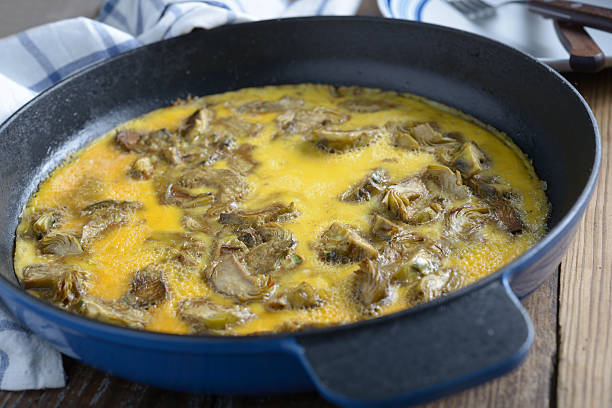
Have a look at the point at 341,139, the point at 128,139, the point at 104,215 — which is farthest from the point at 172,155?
the point at 341,139

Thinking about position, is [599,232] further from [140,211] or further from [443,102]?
[140,211]

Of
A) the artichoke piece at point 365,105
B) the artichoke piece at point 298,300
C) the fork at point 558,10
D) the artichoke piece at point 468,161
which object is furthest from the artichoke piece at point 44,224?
the fork at point 558,10

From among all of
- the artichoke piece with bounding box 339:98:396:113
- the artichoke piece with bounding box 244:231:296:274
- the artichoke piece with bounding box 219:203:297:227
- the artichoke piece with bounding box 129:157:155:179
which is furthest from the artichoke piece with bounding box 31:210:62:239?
the artichoke piece with bounding box 339:98:396:113

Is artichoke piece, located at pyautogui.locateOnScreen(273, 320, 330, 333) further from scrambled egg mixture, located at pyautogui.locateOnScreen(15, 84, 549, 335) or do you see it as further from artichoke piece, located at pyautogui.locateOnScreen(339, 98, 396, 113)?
artichoke piece, located at pyautogui.locateOnScreen(339, 98, 396, 113)

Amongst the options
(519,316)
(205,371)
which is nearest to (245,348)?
(205,371)

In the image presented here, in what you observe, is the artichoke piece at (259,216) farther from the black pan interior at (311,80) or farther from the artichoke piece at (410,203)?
the black pan interior at (311,80)

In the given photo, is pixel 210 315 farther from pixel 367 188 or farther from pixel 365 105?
pixel 365 105
